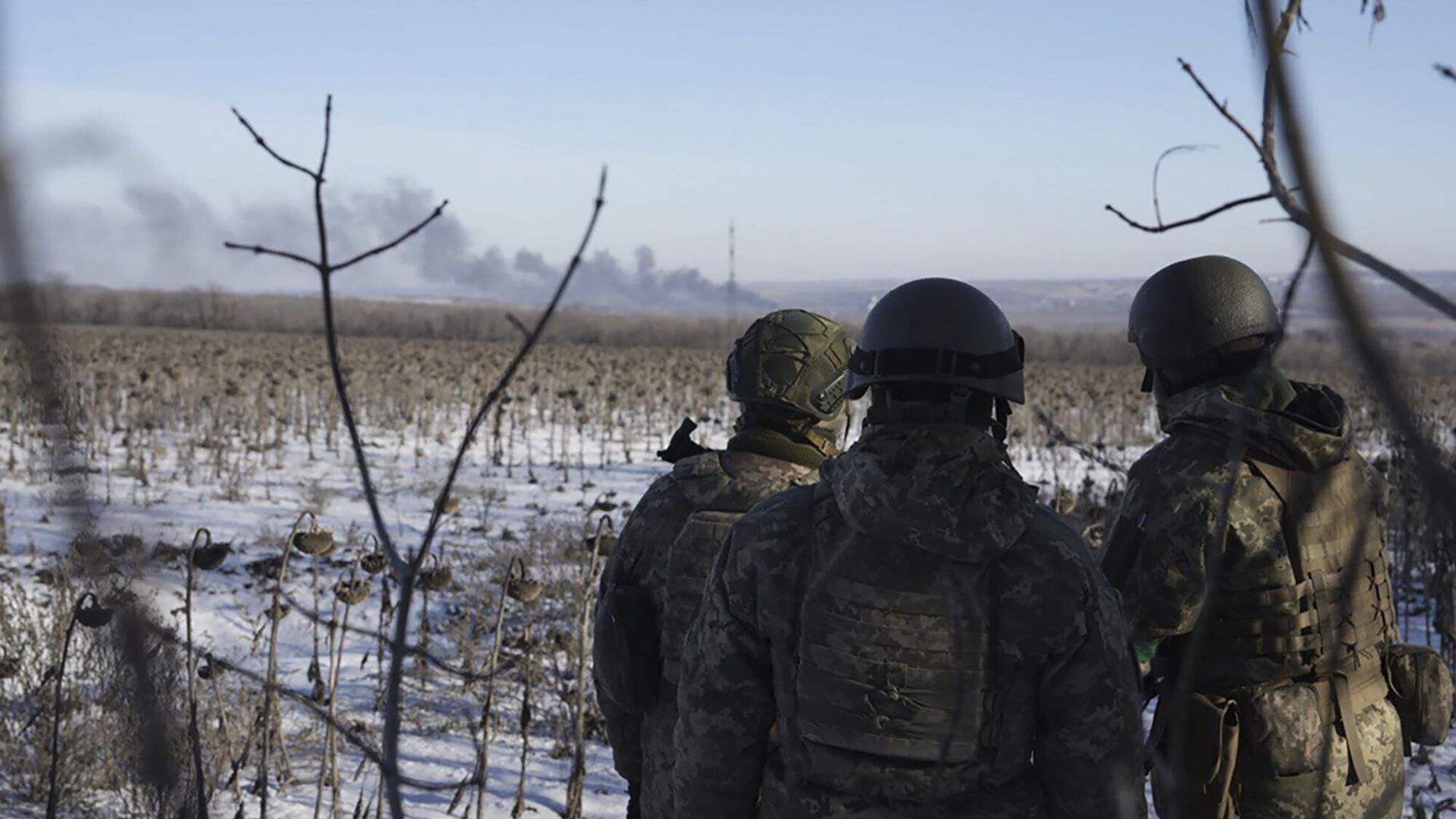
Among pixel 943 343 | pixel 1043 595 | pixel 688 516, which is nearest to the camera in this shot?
pixel 1043 595

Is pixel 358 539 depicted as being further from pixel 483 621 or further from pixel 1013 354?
pixel 1013 354

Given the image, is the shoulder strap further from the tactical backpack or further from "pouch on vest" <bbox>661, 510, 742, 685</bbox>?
"pouch on vest" <bbox>661, 510, 742, 685</bbox>

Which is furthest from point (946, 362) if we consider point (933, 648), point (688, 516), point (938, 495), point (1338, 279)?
point (1338, 279)

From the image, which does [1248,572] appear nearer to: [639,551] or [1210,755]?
[1210,755]

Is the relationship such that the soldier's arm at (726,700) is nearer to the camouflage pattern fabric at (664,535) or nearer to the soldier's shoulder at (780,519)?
the soldier's shoulder at (780,519)

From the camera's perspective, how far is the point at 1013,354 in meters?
2.29

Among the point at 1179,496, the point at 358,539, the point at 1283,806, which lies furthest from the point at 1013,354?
the point at 358,539

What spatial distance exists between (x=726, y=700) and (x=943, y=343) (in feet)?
2.57

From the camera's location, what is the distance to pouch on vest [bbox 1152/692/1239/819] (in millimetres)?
2705

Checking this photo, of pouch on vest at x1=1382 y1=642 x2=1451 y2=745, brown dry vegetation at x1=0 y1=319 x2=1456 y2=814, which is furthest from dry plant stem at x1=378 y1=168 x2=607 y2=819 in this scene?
pouch on vest at x1=1382 y1=642 x2=1451 y2=745

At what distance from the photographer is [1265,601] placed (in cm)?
275

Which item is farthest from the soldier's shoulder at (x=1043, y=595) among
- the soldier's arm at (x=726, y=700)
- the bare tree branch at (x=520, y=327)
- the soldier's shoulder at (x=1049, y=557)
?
the bare tree branch at (x=520, y=327)

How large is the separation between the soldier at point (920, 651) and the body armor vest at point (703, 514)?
55cm

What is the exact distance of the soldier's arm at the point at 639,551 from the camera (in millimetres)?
2887
